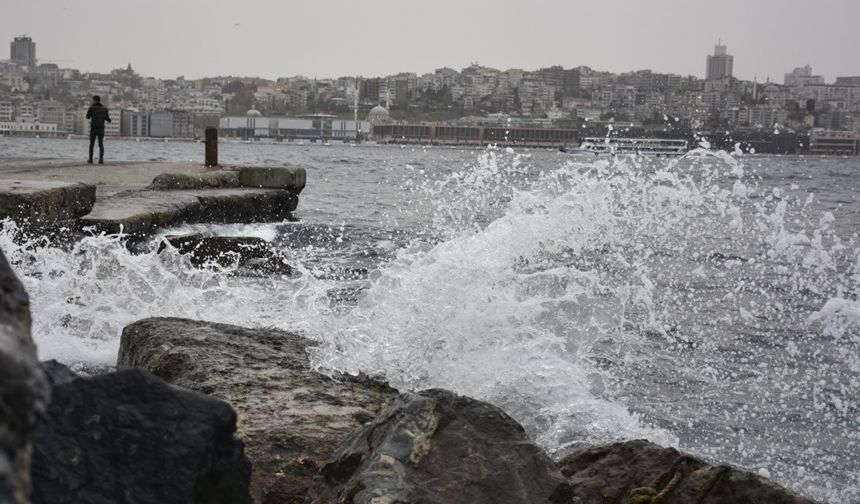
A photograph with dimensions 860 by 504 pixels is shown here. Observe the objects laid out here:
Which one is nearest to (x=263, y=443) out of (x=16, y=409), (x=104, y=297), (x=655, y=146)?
(x=16, y=409)

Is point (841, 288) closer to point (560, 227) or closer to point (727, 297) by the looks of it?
point (727, 297)

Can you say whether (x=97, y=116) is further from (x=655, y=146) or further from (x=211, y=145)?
(x=655, y=146)

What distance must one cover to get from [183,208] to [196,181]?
2655 mm

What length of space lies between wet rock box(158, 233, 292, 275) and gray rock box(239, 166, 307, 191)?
4.80m

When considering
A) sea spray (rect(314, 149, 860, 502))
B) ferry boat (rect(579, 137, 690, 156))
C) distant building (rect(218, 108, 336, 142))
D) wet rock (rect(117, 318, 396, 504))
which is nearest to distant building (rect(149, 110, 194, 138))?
distant building (rect(218, 108, 336, 142))

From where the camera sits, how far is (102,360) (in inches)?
203

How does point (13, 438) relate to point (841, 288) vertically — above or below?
above

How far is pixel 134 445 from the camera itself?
6.07ft

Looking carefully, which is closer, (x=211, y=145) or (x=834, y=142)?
(x=211, y=145)

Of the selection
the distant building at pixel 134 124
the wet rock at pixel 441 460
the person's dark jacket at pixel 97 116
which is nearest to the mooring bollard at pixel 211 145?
the person's dark jacket at pixel 97 116

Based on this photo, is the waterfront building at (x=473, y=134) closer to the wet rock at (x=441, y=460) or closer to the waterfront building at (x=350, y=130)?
the waterfront building at (x=350, y=130)

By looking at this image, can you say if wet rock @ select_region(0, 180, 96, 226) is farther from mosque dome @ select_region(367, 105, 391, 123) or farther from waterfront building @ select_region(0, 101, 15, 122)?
mosque dome @ select_region(367, 105, 391, 123)

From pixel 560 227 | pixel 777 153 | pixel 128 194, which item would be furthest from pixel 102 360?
pixel 777 153

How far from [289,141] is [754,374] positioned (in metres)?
141
